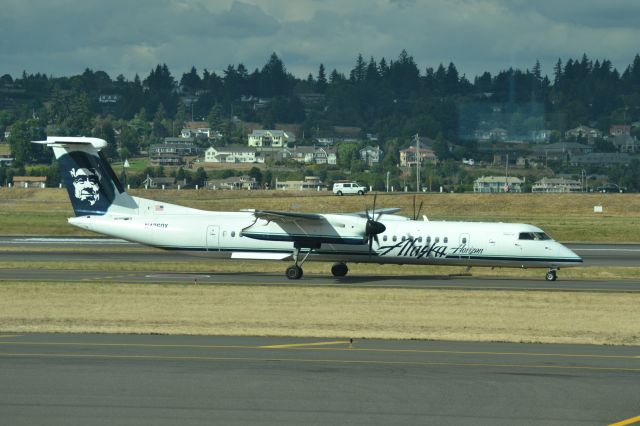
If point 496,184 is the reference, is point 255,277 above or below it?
below

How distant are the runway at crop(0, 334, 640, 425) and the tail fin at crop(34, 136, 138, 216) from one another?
2011 centimetres

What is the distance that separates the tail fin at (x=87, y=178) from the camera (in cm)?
4525

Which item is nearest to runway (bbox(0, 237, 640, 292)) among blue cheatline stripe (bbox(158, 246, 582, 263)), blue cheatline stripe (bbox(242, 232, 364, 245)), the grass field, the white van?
blue cheatline stripe (bbox(158, 246, 582, 263))

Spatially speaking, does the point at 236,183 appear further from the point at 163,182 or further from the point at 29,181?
the point at 29,181

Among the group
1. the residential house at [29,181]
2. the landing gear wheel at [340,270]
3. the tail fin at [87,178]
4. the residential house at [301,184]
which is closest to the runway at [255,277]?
the landing gear wheel at [340,270]

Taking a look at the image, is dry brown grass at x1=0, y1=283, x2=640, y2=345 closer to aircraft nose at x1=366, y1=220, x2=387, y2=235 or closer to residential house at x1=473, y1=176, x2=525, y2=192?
aircraft nose at x1=366, y1=220, x2=387, y2=235

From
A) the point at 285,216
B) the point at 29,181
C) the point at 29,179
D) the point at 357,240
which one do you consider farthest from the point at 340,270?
the point at 29,179

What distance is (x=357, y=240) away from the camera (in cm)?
4359

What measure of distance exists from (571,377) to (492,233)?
74.8 ft

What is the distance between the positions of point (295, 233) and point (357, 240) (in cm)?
271

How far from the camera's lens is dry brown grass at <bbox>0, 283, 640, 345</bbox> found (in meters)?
28.0

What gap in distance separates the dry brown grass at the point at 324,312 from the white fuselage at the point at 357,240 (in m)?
5.14

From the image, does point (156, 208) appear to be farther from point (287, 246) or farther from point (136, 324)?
point (136, 324)

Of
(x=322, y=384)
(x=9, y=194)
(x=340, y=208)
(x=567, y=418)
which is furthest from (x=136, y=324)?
(x=9, y=194)
